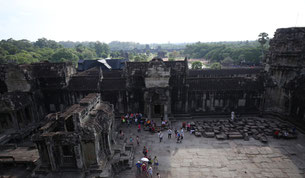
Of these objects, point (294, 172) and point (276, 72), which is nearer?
point (294, 172)

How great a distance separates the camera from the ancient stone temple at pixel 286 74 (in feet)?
70.4

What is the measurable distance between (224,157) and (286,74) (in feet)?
49.6

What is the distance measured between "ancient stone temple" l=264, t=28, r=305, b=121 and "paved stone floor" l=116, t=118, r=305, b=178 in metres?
4.24

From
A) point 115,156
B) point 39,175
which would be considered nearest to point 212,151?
point 115,156

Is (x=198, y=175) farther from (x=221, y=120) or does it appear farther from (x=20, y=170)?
(x=20, y=170)

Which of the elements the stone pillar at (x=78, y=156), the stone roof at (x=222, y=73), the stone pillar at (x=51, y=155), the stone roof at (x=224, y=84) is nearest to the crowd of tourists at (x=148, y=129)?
the stone pillar at (x=78, y=156)

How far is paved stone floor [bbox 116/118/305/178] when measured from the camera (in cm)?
1480

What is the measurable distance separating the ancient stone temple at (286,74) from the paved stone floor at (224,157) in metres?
4.24

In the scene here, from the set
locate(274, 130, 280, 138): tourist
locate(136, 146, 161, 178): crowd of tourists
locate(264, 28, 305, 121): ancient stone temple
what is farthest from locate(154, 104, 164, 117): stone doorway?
locate(264, 28, 305, 121): ancient stone temple

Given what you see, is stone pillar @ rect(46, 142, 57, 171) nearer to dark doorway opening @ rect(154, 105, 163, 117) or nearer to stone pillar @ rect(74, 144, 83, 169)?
stone pillar @ rect(74, 144, 83, 169)

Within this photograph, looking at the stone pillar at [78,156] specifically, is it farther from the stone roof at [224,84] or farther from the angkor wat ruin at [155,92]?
the stone roof at [224,84]

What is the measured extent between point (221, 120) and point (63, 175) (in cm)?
1940

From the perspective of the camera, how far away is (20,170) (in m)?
15.4

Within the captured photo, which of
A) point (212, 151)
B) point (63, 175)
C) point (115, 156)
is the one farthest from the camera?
point (212, 151)
